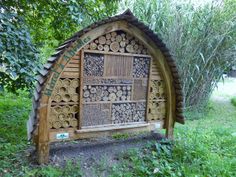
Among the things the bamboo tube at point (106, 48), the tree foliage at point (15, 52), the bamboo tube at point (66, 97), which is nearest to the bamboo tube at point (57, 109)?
the bamboo tube at point (66, 97)

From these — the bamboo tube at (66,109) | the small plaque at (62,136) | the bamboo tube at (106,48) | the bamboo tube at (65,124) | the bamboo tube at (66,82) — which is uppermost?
the bamboo tube at (106,48)

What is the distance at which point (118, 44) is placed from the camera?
10.5 ft

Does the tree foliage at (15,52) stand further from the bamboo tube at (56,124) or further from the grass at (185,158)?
the grass at (185,158)

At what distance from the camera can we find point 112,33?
123 inches

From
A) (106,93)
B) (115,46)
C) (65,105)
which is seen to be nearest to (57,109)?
(65,105)

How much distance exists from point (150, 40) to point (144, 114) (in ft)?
3.52

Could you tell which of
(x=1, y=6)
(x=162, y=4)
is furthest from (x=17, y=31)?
(x=162, y=4)

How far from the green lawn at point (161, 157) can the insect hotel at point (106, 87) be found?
0.29 metres

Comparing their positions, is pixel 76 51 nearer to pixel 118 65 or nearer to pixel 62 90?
pixel 62 90

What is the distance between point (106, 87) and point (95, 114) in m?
0.38

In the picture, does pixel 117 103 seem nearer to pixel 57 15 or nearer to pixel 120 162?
pixel 120 162

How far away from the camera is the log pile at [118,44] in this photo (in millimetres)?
3049

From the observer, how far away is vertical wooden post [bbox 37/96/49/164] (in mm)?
2746

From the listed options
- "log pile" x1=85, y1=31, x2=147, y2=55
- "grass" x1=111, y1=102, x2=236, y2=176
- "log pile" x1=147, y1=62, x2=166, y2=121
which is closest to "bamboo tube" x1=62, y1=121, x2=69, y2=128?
"grass" x1=111, y1=102, x2=236, y2=176
